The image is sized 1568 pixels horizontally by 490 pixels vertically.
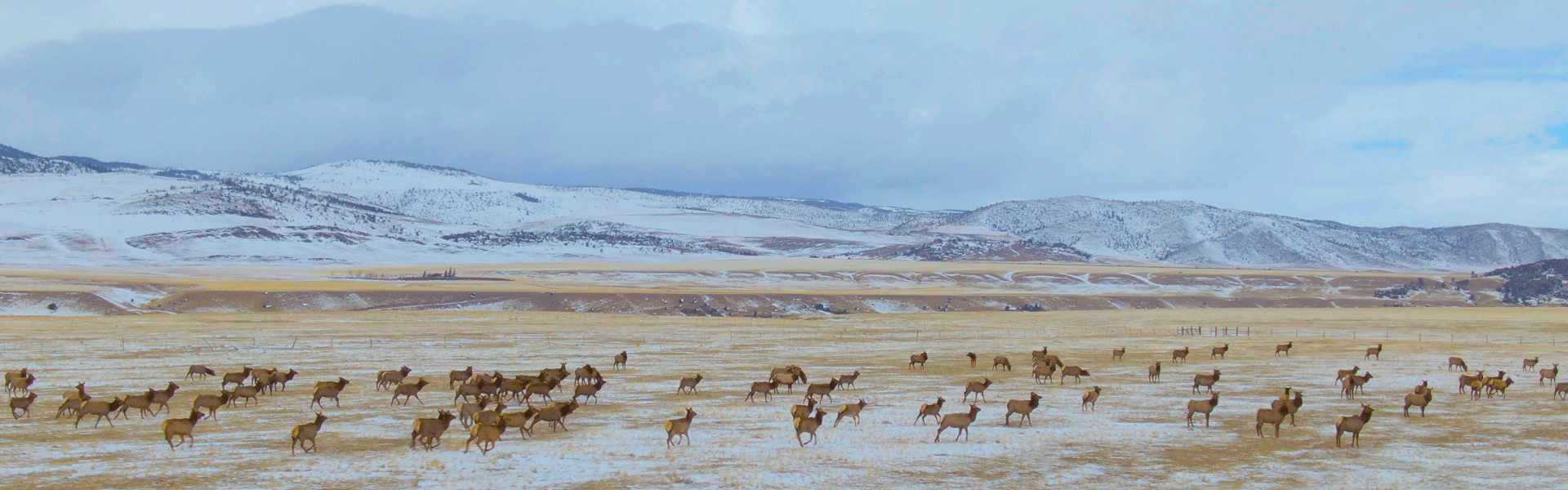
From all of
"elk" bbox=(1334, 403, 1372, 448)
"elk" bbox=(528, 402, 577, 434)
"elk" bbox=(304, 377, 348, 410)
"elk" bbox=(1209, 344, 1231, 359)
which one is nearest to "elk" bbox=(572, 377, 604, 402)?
"elk" bbox=(528, 402, 577, 434)

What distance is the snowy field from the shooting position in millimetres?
16656

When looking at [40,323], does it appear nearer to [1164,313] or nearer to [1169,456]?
[1169,456]

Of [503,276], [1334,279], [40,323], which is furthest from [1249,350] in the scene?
[1334,279]

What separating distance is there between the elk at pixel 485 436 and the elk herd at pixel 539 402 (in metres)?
0.02

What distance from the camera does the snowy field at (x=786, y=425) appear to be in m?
16.7

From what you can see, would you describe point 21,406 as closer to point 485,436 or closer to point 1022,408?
point 485,436

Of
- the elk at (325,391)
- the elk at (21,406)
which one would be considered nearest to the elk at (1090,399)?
the elk at (325,391)

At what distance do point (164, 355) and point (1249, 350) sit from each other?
41898mm

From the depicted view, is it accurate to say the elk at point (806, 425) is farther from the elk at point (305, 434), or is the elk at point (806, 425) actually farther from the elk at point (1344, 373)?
the elk at point (1344, 373)

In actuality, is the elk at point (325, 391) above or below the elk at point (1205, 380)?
below

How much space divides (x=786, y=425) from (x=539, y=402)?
710 centimetres

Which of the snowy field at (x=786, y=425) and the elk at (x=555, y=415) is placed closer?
the snowy field at (x=786, y=425)

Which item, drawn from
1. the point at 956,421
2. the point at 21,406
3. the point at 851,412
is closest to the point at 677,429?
the point at 851,412

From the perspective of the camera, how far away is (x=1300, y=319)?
69562mm
